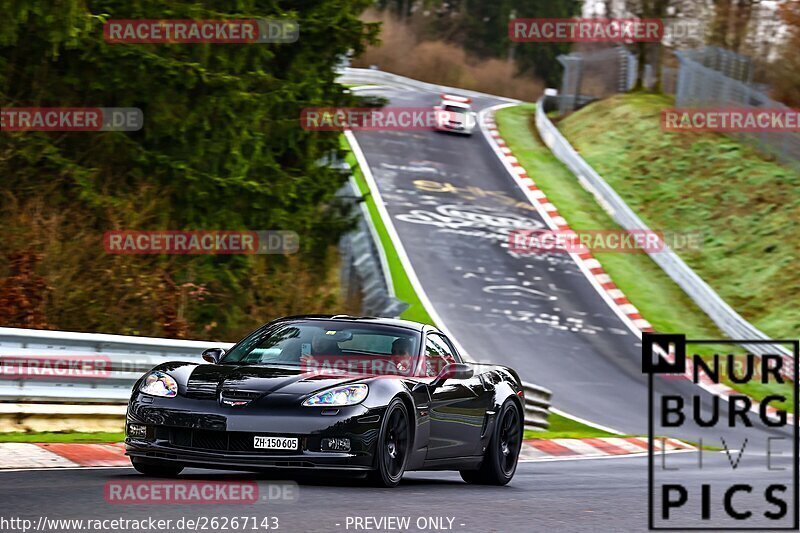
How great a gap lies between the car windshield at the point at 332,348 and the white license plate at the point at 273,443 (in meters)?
0.98

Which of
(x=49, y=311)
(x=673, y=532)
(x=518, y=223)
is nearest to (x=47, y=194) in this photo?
(x=49, y=311)

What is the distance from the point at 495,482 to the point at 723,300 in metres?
20.4

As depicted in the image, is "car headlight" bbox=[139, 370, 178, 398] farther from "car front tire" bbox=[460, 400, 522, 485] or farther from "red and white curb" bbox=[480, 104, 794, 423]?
"red and white curb" bbox=[480, 104, 794, 423]

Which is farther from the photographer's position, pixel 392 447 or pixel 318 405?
pixel 392 447

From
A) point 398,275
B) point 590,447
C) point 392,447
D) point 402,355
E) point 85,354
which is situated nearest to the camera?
point 392,447

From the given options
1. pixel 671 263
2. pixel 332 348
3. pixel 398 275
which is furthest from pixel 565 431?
pixel 671 263

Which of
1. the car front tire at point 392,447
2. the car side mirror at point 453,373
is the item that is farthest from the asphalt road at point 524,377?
the car side mirror at point 453,373

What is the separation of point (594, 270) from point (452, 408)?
22382 mm

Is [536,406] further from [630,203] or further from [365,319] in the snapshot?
[630,203]

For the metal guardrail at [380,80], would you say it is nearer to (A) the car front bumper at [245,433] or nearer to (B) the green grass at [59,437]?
(B) the green grass at [59,437]

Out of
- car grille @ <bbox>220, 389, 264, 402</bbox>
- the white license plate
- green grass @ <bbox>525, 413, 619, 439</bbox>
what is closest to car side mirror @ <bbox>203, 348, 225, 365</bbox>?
car grille @ <bbox>220, 389, 264, 402</bbox>

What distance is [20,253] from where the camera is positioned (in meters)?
16.0

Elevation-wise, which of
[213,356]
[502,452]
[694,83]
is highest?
[213,356]

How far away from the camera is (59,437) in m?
12.0
